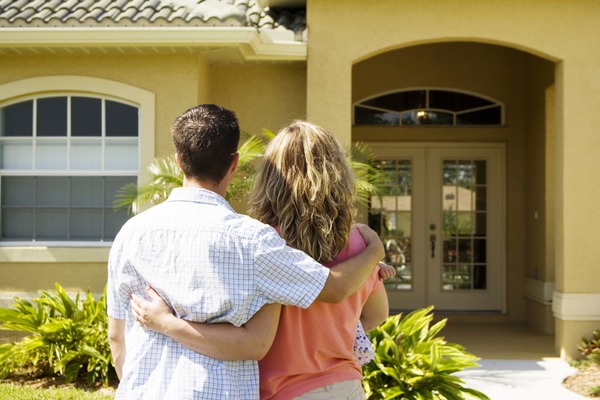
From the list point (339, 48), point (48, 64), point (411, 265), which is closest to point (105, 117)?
point (48, 64)

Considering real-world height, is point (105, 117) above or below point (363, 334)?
above

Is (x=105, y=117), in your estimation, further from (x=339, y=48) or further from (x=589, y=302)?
(x=589, y=302)

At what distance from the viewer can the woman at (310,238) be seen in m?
2.56

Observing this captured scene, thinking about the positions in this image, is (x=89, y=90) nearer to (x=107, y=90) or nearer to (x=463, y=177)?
(x=107, y=90)

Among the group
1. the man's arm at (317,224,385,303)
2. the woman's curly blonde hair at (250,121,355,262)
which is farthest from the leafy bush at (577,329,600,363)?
the woman's curly blonde hair at (250,121,355,262)

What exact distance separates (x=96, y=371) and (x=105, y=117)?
10.2 ft

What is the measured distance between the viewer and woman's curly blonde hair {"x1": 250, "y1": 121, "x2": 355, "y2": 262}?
2.58m

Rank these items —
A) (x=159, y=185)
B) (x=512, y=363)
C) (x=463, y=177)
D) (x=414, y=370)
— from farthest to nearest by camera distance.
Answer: (x=463, y=177) → (x=512, y=363) → (x=159, y=185) → (x=414, y=370)

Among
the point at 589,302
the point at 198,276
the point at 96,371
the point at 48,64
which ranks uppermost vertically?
the point at 48,64

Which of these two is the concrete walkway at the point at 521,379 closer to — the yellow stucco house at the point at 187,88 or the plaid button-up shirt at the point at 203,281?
the yellow stucco house at the point at 187,88

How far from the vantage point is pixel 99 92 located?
356 inches

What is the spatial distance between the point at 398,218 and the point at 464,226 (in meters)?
1.05

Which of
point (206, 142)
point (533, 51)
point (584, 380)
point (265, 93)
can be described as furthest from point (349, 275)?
point (265, 93)

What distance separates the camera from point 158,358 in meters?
2.44
